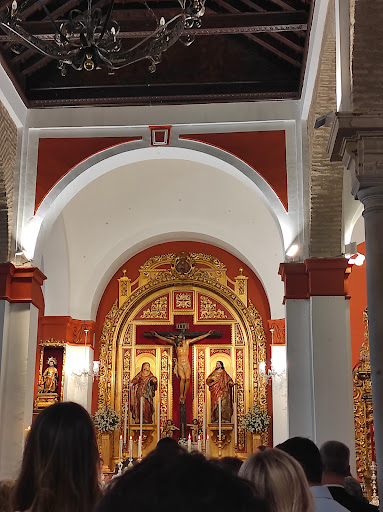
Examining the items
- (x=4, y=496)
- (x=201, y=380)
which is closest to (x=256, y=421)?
(x=201, y=380)

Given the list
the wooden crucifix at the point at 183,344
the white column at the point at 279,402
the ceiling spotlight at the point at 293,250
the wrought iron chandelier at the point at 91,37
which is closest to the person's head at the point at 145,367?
the wooden crucifix at the point at 183,344

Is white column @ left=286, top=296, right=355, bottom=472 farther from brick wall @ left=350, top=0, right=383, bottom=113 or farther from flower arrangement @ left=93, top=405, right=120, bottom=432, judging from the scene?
flower arrangement @ left=93, top=405, right=120, bottom=432

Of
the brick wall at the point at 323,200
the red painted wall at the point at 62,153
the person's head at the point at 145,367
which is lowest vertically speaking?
the person's head at the point at 145,367

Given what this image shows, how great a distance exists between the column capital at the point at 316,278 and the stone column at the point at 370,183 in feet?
9.92

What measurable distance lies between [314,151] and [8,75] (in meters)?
3.80

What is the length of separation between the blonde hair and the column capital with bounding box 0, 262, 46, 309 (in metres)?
6.90

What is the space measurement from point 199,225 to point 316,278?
5.01 metres

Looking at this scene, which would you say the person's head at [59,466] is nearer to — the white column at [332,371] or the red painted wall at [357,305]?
the white column at [332,371]

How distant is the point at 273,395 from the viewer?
12.5 metres

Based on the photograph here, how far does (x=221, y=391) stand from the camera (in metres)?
12.9

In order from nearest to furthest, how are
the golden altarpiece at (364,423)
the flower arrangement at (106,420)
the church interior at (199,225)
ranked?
the church interior at (199,225) → the golden altarpiece at (364,423) → the flower arrangement at (106,420)

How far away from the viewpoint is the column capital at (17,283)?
870 cm

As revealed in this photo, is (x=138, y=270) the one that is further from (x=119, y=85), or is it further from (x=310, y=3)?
(x=310, y=3)

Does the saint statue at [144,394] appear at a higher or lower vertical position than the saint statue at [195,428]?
higher
